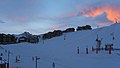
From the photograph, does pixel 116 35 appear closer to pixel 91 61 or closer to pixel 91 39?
pixel 91 39

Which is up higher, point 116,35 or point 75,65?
point 116,35

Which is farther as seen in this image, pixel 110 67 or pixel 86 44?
pixel 86 44

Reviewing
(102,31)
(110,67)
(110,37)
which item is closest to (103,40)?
(110,37)

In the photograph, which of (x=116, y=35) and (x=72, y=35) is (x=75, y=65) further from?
(x=72, y=35)

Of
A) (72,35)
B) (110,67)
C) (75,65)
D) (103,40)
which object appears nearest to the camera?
(110,67)

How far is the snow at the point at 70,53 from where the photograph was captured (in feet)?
72.7

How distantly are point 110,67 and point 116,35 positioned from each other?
1926 centimetres

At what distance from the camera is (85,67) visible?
20875mm

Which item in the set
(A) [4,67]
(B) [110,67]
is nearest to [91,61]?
(B) [110,67]

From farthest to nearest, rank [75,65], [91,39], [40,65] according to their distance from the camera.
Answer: [91,39]
[40,65]
[75,65]

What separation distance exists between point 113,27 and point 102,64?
23559 millimetres

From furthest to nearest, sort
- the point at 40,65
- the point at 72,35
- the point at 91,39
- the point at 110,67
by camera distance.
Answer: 1. the point at 72,35
2. the point at 91,39
3. the point at 40,65
4. the point at 110,67

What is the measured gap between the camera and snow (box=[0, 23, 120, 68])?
2216 cm

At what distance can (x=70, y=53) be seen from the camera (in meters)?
31.0
